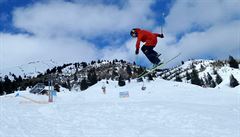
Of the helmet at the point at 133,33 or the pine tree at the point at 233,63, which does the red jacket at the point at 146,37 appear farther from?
the pine tree at the point at 233,63

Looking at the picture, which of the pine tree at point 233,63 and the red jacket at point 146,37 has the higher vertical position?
the pine tree at point 233,63

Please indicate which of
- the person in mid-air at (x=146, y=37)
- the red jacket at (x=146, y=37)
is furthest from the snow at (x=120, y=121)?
the red jacket at (x=146, y=37)

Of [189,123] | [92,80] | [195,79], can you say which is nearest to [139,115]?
[189,123]

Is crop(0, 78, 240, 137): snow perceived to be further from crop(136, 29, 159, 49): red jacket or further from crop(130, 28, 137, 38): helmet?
crop(130, 28, 137, 38): helmet

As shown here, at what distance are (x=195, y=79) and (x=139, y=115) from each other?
113064mm

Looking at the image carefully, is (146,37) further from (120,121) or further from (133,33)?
(120,121)

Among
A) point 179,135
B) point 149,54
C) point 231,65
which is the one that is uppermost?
point 231,65

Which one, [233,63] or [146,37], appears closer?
[146,37]

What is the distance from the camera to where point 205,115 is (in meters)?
20.1

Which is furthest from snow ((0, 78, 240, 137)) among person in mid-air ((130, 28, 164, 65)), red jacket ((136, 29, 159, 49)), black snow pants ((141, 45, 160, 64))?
red jacket ((136, 29, 159, 49))

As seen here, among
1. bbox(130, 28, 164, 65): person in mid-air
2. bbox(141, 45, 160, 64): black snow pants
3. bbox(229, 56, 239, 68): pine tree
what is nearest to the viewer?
bbox(130, 28, 164, 65): person in mid-air

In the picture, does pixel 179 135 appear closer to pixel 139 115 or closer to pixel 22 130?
pixel 139 115

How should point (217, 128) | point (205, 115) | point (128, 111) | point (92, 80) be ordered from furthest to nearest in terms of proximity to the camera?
point (92, 80) → point (128, 111) → point (205, 115) → point (217, 128)

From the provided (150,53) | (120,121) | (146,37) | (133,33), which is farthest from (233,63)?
(133,33)
